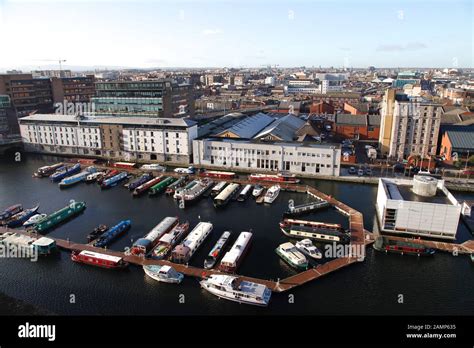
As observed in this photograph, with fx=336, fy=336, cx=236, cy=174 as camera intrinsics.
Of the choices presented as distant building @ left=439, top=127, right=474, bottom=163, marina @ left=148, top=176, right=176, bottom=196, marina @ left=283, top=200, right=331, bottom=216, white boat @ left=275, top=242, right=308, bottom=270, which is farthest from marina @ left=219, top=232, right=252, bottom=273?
distant building @ left=439, top=127, right=474, bottom=163

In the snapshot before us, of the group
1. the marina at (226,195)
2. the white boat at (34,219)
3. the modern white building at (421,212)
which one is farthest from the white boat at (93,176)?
the modern white building at (421,212)

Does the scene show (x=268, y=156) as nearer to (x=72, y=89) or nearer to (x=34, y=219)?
(x=34, y=219)

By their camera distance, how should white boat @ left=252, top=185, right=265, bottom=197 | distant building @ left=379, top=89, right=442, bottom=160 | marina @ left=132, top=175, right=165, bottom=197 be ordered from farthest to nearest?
1. distant building @ left=379, top=89, right=442, bottom=160
2. marina @ left=132, top=175, right=165, bottom=197
3. white boat @ left=252, top=185, right=265, bottom=197

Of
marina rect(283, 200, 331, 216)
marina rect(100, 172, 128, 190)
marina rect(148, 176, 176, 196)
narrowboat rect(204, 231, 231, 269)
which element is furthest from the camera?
marina rect(100, 172, 128, 190)

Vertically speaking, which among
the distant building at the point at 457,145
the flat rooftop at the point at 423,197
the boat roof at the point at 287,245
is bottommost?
the boat roof at the point at 287,245

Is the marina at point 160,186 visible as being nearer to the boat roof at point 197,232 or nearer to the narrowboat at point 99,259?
the boat roof at point 197,232

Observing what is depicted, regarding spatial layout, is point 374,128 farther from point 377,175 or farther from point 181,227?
point 181,227

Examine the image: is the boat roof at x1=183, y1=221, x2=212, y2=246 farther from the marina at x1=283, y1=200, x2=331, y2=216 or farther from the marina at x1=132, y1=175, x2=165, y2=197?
the marina at x1=132, y1=175, x2=165, y2=197
